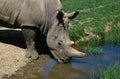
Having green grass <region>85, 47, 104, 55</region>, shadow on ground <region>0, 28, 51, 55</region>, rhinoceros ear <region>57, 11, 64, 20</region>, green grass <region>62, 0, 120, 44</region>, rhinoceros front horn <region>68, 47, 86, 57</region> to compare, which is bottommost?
green grass <region>62, 0, 120, 44</region>

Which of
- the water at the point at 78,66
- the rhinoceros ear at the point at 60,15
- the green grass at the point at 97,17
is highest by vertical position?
the rhinoceros ear at the point at 60,15

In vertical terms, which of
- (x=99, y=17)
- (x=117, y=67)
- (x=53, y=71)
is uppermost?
(x=117, y=67)

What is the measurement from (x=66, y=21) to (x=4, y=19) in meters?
2.29

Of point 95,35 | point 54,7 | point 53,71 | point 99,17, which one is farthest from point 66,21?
point 99,17

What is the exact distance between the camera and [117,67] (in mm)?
9016

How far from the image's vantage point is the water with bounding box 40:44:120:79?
31.9ft

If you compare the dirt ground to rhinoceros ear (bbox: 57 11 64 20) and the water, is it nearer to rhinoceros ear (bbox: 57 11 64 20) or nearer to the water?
the water

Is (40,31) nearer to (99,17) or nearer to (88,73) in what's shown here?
(88,73)

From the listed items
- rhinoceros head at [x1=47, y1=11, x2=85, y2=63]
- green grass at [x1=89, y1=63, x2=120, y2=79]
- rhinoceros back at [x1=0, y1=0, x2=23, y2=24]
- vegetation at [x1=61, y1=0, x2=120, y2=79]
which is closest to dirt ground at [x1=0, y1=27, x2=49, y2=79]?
rhinoceros head at [x1=47, y1=11, x2=85, y2=63]

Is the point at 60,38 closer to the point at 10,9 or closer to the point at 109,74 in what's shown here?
the point at 10,9

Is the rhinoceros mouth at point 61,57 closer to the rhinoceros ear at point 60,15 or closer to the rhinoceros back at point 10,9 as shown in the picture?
the rhinoceros ear at point 60,15

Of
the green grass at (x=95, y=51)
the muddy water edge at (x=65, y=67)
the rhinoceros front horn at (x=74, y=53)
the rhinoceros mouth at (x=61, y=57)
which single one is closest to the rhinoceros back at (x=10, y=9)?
the muddy water edge at (x=65, y=67)

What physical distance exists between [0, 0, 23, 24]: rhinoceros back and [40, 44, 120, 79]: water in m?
1.91

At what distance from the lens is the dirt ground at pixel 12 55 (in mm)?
10125
